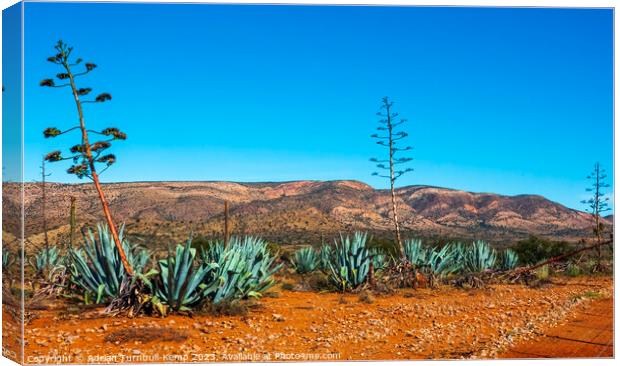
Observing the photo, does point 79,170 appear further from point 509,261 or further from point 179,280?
point 509,261

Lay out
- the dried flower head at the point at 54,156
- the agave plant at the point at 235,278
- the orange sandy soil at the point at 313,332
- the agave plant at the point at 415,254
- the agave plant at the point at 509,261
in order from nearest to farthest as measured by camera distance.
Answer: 1. the orange sandy soil at the point at 313,332
2. the dried flower head at the point at 54,156
3. the agave plant at the point at 235,278
4. the agave plant at the point at 415,254
5. the agave plant at the point at 509,261

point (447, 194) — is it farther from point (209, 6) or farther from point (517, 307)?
point (209, 6)

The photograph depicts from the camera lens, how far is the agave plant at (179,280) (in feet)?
24.8

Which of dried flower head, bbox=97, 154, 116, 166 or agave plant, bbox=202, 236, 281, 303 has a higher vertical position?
dried flower head, bbox=97, 154, 116, 166

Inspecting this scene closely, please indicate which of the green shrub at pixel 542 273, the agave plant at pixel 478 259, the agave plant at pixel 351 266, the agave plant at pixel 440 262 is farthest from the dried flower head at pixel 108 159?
the agave plant at pixel 478 259

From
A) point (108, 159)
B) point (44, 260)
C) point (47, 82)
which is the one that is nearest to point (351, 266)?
point (108, 159)

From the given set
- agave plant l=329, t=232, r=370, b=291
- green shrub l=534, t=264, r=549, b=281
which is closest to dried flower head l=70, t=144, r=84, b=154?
agave plant l=329, t=232, r=370, b=291

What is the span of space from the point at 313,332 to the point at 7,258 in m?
3.07

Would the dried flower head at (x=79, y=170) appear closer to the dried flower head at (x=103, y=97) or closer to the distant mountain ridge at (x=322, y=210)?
the dried flower head at (x=103, y=97)

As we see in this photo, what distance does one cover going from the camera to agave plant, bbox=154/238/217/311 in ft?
24.8

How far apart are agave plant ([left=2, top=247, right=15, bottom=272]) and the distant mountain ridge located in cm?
2340

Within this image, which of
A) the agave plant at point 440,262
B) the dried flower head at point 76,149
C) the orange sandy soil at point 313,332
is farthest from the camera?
the agave plant at point 440,262

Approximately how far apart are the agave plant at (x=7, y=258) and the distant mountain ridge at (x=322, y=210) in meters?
23.4

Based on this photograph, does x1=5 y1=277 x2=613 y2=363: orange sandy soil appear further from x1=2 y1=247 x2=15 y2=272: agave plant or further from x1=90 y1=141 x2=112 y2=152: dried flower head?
x1=90 y1=141 x2=112 y2=152: dried flower head
